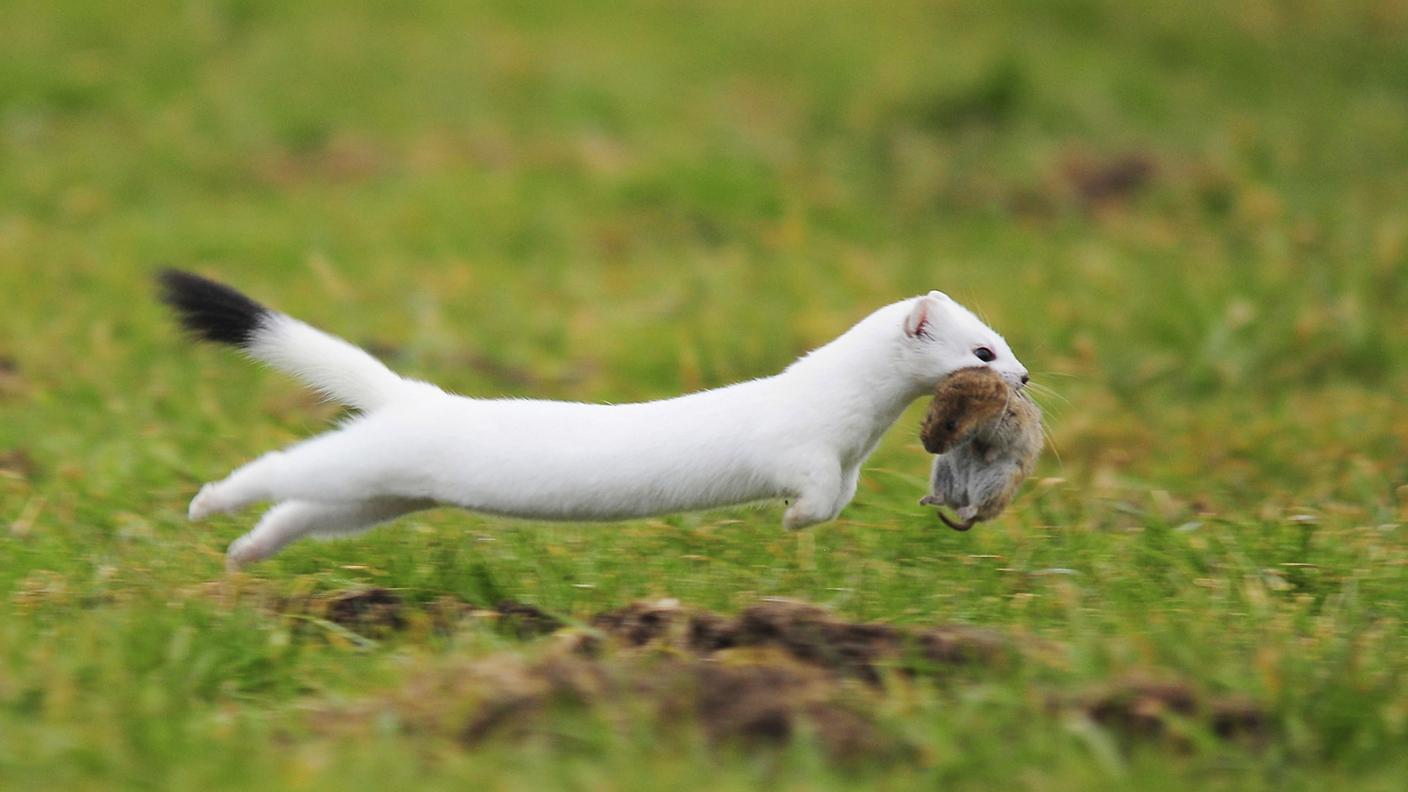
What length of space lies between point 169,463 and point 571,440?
2.05 meters

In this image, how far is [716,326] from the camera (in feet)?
25.0

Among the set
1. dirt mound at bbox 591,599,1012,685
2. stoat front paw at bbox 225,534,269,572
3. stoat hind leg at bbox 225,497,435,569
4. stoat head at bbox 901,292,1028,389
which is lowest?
dirt mound at bbox 591,599,1012,685

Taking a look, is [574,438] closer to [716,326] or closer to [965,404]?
[965,404]

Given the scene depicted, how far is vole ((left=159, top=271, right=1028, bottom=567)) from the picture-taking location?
4.08 m

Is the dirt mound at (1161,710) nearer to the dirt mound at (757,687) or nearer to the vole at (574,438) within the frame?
the dirt mound at (757,687)

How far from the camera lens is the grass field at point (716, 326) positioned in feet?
11.4

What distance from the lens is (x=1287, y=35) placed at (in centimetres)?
1244

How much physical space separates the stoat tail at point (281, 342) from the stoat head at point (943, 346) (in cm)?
119

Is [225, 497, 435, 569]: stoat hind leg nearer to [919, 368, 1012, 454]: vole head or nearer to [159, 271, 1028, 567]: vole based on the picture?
[159, 271, 1028, 567]: vole

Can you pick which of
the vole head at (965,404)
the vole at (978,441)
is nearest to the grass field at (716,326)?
the vole at (978,441)

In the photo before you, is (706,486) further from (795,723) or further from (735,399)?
(795,723)

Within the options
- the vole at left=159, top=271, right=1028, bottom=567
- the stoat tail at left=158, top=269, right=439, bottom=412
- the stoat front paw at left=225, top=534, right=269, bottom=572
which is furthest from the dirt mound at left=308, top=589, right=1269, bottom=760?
the stoat front paw at left=225, top=534, right=269, bottom=572

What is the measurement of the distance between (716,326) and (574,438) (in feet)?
11.6

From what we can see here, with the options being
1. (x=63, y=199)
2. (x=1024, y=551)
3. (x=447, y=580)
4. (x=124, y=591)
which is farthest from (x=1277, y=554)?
(x=63, y=199)
